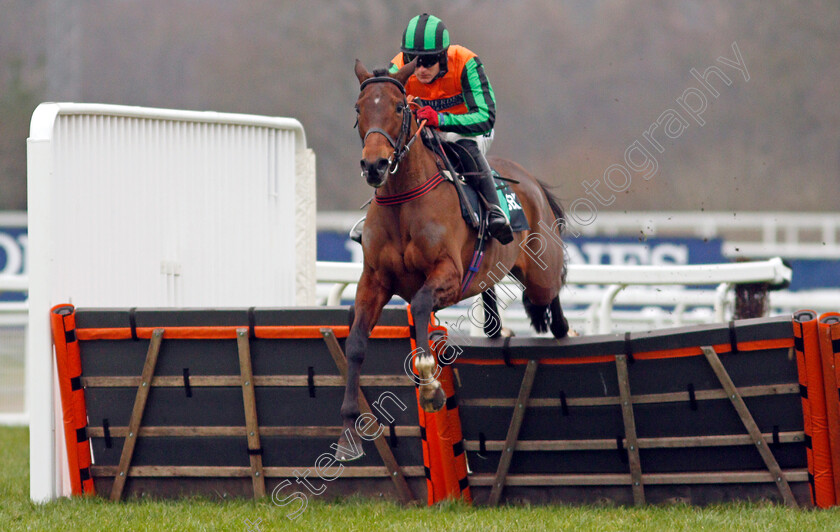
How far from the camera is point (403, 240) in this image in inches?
216

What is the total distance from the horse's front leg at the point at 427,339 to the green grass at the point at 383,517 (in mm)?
685

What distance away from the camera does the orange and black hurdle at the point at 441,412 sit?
226 inches

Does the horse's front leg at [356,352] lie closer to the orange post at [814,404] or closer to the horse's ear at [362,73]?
the horse's ear at [362,73]

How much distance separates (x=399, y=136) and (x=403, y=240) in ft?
1.76

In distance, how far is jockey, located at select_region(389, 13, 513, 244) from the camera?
579 centimetres

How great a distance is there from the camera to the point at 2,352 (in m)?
10.9

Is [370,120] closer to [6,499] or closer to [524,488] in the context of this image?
[524,488]

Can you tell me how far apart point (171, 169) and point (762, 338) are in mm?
3775

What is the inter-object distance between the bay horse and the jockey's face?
0.37 meters

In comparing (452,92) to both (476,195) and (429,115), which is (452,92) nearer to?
(429,115)

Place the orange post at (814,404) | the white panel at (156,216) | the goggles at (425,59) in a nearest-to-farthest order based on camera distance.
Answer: the orange post at (814,404) → the goggles at (425,59) → the white panel at (156,216)

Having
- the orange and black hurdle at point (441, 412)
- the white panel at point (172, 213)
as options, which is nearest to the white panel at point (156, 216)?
the white panel at point (172, 213)

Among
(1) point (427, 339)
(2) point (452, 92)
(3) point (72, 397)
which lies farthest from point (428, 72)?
(3) point (72, 397)

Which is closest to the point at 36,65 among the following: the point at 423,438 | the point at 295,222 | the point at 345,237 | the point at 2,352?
the point at 345,237
